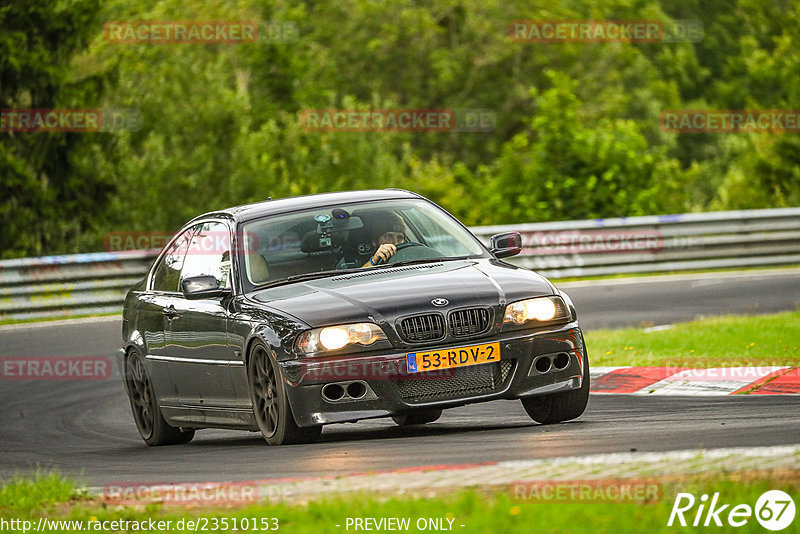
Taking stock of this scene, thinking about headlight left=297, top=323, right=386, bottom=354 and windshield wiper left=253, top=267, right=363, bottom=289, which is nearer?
headlight left=297, top=323, right=386, bottom=354

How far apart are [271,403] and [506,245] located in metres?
2.04

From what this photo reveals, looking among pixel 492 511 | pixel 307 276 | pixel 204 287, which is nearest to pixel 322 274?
pixel 307 276

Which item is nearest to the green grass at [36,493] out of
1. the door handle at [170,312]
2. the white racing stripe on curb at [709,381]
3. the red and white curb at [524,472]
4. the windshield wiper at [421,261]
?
the red and white curb at [524,472]

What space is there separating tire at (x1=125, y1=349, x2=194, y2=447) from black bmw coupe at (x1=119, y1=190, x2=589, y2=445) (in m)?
0.02

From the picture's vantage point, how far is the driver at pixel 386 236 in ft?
31.2

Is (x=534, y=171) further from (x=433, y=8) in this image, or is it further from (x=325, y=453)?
(x=433, y=8)

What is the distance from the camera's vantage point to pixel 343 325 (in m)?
8.34

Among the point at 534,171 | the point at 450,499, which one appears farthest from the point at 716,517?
the point at 534,171

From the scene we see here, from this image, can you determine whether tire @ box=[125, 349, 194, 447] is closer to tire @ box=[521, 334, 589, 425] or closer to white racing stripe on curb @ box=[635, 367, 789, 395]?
tire @ box=[521, 334, 589, 425]

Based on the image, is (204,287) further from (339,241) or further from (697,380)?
(697,380)

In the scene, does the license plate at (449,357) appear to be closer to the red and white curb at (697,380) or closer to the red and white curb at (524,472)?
the red and white curb at (524,472)

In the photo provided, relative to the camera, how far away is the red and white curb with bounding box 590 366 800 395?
409 inches

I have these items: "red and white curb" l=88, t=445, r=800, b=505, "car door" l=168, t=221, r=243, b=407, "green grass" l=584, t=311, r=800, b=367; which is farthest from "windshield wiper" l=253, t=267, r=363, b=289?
"green grass" l=584, t=311, r=800, b=367

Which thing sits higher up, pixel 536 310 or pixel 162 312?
pixel 536 310
